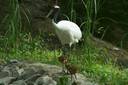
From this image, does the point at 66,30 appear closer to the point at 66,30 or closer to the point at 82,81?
the point at 66,30

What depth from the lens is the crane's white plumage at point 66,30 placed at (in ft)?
25.7

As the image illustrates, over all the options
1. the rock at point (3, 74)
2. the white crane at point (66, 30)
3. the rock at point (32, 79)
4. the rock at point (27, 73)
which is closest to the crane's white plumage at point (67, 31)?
the white crane at point (66, 30)

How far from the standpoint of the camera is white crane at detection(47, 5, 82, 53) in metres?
7.75

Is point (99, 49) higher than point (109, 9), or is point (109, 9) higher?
point (109, 9)

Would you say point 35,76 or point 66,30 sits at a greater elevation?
point 66,30

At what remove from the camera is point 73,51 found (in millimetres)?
8398

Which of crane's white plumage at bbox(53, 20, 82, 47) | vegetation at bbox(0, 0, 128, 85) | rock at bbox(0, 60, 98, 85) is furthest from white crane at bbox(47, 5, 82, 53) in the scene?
rock at bbox(0, 60, 98, 85)

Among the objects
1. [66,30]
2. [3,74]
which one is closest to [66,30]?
[66,30]

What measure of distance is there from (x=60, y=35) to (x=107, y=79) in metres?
1.92

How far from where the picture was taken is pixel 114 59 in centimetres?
876

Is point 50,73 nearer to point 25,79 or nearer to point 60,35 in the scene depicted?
point 25,79

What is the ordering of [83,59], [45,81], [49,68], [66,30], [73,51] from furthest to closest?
[73,51]
[66,30]
[83,59]
[49,68]
[45,81]

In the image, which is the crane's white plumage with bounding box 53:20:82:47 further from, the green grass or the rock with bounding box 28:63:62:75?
the rock with bounding box 28:63:62:75

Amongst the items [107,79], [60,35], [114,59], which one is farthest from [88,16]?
[114,59]
